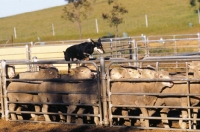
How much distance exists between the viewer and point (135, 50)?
20.9 metres

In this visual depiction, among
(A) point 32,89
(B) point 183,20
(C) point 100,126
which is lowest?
(C) point 100,126

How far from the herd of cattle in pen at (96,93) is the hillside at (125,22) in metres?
34.6

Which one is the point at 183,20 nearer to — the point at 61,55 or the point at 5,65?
the point at 61,55

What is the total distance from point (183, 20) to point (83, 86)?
46.3m

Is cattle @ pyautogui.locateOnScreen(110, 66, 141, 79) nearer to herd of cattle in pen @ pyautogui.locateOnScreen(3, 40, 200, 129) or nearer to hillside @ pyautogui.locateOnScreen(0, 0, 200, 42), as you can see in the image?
herd of cattle in pen @ pyautogui.locateOnScreen(3, 40, 200, 129)

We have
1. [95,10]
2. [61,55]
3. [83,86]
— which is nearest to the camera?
[83,86]

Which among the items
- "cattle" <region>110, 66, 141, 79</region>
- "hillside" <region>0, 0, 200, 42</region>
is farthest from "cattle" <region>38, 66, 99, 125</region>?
"hillside" <region>0, 0, 200, 42</region>

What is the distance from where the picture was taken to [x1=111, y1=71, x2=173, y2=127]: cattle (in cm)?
1051

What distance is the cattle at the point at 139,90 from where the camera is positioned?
1051 cm

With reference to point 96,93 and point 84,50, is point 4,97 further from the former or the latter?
point 84,50

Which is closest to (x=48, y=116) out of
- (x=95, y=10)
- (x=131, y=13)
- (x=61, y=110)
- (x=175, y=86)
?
(x=61, y=110)

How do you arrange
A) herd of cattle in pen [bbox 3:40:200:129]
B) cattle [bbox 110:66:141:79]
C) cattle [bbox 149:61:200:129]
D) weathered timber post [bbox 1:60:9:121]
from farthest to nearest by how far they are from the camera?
weathered timber post [bbox 1:60:9:121] → cattle [bbox 110:66:141:79] → herd of cattle in pen [bbox 3:40:200:129] → cattle [bbox 149:61:200:129]

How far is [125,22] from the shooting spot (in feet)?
208

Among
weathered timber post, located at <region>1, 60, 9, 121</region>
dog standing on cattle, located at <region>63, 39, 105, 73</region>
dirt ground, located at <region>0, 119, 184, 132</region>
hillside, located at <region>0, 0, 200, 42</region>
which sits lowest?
dirt ground, located at <region>0, 119, 184, 132</region>
